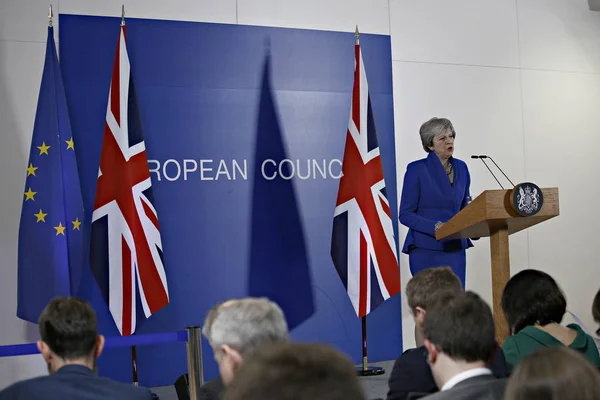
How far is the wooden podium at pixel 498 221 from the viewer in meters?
4.13

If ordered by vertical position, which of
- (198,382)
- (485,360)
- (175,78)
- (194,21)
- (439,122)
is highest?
(194,21)

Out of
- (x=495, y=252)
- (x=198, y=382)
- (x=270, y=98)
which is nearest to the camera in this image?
(x=198, y=382)

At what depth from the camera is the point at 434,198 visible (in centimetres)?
517

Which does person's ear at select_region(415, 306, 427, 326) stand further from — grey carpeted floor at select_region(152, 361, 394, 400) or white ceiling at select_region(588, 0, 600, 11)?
white ceiling at select_region(588, 0, 600, 11)

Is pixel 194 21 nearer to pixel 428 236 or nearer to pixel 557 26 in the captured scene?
pixel 428 236

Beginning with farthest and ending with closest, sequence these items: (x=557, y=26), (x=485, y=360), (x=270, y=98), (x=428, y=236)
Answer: (x=557, y=26)
(x=270, y=98)
(x=428, y=236)
(x=485, y=360)

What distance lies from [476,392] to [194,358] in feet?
7.46

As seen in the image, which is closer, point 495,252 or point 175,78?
point 495,252

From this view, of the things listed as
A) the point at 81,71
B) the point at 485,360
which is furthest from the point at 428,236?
the point at 485,360

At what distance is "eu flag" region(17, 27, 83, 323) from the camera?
15.4ft

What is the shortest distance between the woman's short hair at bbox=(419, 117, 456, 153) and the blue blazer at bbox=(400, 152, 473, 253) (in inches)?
3.6

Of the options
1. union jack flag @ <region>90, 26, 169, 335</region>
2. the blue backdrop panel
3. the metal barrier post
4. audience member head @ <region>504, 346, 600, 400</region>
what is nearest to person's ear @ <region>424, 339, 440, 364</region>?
audience member head @ <region>504, 346, 600, 400</region>

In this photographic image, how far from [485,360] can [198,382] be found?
7.26ft

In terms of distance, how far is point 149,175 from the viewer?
16.7ft
